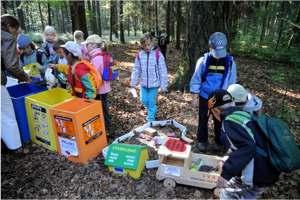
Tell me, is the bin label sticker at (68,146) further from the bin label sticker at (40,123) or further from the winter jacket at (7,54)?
the winter jacket at (7,54)

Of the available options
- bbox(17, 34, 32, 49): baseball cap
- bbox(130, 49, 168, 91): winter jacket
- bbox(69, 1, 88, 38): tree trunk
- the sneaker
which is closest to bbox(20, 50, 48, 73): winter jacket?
bbox(17, 34, 32, 49): baseball cap

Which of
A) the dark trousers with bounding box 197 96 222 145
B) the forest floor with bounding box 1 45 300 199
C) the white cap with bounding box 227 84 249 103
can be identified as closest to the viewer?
the white cap with bounding box 227 84 249 103

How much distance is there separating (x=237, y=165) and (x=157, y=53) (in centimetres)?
289

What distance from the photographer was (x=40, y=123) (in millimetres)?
4543

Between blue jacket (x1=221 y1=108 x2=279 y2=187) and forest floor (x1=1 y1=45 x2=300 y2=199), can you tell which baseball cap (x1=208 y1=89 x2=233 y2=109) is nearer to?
blue jacket (x1=221 y1=108 x2=279 y2=187)

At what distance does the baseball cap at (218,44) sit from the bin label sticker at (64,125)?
2183mm

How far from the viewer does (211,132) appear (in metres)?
5.16

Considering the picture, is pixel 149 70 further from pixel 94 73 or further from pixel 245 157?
pixel 245 157

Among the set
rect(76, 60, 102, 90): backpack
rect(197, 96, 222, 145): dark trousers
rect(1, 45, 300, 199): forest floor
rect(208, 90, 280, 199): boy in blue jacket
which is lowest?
rect(1, 45, 300, 199): forest floor

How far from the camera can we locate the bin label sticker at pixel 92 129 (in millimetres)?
4070

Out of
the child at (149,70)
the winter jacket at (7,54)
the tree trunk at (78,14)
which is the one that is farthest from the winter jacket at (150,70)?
the tree trunk at (78,14)

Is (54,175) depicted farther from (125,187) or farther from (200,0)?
(200,0)

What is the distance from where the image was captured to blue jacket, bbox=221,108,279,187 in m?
2.57

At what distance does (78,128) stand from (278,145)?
99.3 inches
